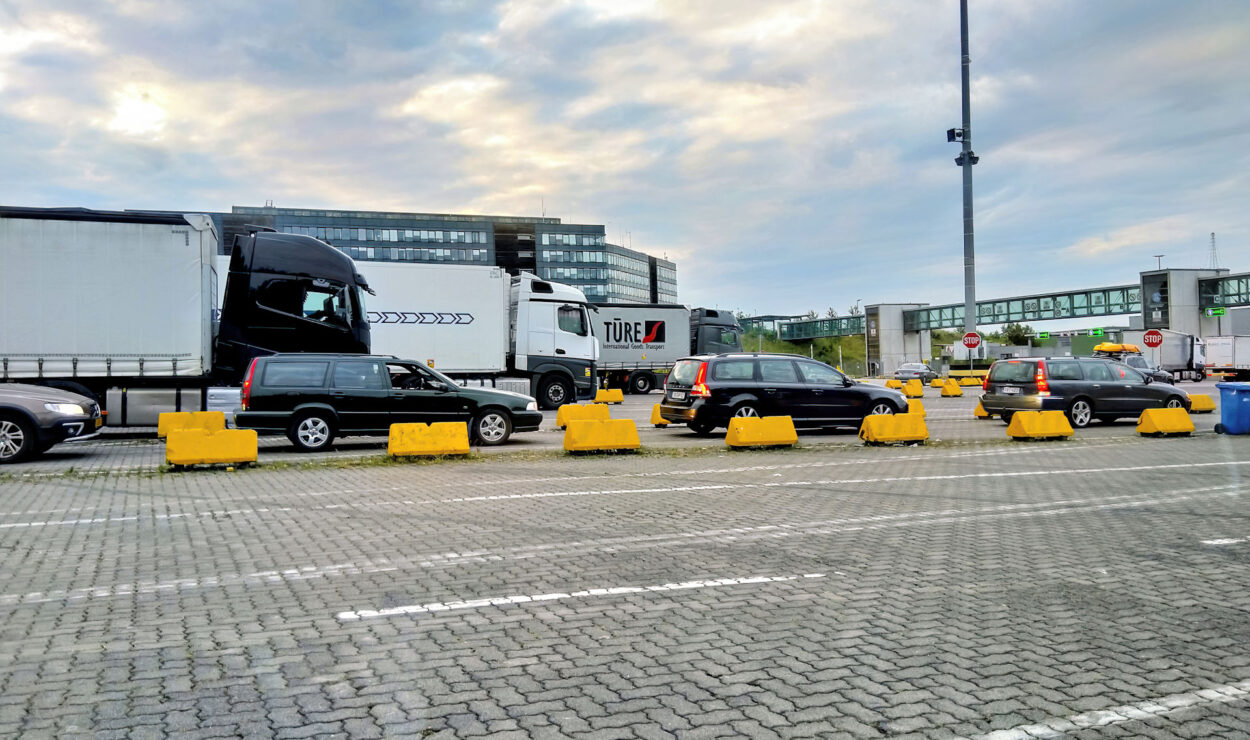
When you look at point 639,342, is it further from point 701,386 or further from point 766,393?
point 701,386

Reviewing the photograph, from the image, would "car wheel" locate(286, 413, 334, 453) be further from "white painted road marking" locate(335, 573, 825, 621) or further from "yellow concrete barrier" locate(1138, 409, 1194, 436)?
"yellow concrete barrier" locate(1138, 409, 1194, 436)

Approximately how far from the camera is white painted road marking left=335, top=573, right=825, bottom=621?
5.04 m

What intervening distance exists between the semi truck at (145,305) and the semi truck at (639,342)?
19986mm

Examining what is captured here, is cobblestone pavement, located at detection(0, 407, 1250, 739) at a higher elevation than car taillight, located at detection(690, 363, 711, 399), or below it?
below

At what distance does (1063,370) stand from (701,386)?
8605 mm

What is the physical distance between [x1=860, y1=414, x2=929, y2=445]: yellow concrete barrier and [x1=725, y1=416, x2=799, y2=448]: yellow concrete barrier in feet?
4.78

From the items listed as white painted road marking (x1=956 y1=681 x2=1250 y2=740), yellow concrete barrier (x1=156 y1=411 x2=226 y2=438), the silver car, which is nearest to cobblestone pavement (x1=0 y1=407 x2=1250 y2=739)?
white painted road marking (x1=956 y1=681 x2=1250 y2=740)

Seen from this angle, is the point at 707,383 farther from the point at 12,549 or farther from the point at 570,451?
the point at 12,549

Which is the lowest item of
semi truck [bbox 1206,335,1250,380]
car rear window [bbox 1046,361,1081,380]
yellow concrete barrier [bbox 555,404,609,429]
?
yellow concrete barrier [bbox 555,404,609,429]

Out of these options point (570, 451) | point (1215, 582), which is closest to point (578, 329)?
point (570, 451)

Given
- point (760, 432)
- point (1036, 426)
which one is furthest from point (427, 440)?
point (1036, 426)

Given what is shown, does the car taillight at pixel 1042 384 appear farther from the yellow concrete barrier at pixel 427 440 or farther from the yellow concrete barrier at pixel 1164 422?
the yellow concrete barrier at pixel 427 440

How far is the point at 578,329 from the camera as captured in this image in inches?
1030

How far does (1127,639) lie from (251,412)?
13256mm
